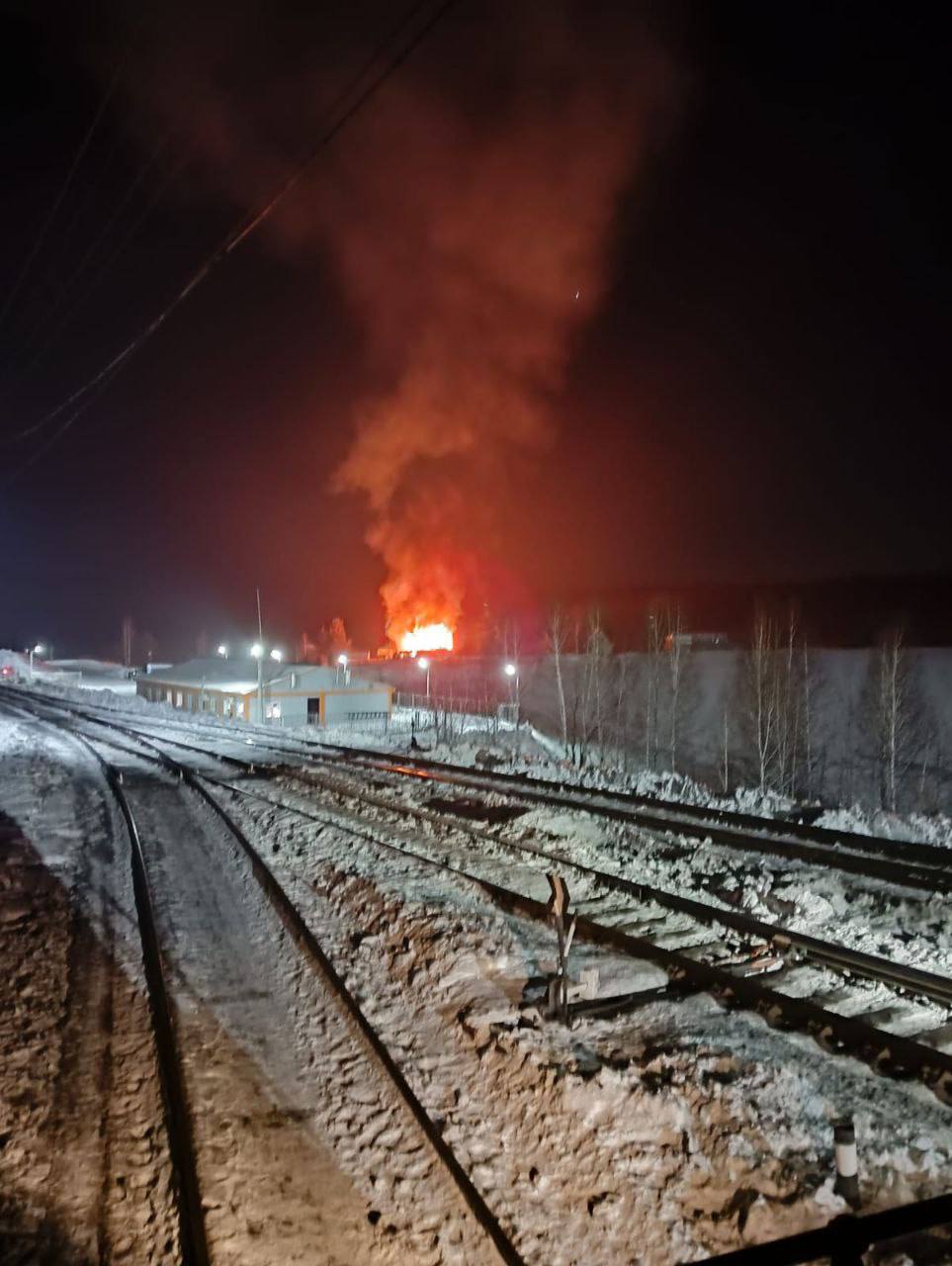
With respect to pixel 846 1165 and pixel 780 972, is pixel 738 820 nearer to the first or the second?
pixel 780 972

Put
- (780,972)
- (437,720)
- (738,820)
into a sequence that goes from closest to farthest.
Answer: (780,972) < (738,820) < (437,720)

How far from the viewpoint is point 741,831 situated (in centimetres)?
1293

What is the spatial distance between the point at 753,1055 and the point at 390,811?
1005 cm

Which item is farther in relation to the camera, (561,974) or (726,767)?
(726,767)

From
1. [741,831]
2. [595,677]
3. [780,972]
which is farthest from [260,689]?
[780,972]

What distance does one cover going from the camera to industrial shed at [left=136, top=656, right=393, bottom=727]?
4719 cm

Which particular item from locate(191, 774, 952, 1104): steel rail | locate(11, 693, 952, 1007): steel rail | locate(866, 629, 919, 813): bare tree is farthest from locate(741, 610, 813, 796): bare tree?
locate(191, 774, 952, 1104): steel rail

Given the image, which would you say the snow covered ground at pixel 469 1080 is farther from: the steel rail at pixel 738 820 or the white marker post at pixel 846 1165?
the steel rail at pixel 738 820

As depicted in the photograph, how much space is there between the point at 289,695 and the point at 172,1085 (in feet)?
142

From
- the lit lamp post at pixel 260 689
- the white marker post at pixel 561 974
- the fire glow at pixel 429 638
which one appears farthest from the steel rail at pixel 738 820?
the fire glow at pixel 429 638

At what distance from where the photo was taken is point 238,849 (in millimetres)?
12734

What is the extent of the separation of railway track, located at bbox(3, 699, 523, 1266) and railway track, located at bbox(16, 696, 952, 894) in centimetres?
605

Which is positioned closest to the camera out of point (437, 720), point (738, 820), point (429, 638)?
point (738, 820)

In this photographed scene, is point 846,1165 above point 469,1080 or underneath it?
above
